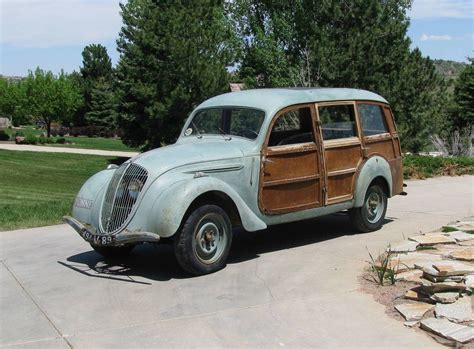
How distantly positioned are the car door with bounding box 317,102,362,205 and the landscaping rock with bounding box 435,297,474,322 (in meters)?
2.84

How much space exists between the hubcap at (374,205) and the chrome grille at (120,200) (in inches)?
139

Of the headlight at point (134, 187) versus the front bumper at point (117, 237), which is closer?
the front bumper at point (117, 237)

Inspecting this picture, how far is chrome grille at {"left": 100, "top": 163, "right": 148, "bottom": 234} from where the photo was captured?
6074 millimetres

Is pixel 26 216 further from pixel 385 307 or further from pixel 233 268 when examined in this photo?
pixel 385 307

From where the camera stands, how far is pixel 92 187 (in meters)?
6.81

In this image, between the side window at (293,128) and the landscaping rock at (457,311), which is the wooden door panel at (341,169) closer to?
the side window at (293,128)

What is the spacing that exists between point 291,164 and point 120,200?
6.90ft

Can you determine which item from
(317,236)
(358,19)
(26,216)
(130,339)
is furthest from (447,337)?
(358,19)

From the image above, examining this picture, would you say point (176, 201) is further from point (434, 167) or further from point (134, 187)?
point (434, 167)

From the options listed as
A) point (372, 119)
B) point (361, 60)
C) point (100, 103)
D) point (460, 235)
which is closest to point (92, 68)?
point (100, 103)

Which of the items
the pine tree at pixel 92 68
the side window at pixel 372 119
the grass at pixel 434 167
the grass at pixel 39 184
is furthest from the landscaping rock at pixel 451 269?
the pine tree at pixel 92 68

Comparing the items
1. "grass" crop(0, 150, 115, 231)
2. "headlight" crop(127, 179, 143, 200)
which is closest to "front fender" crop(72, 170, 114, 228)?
"headlight" crop(127, 179, 143, 200)

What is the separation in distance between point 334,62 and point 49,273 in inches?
608

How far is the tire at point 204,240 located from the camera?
595 cm
